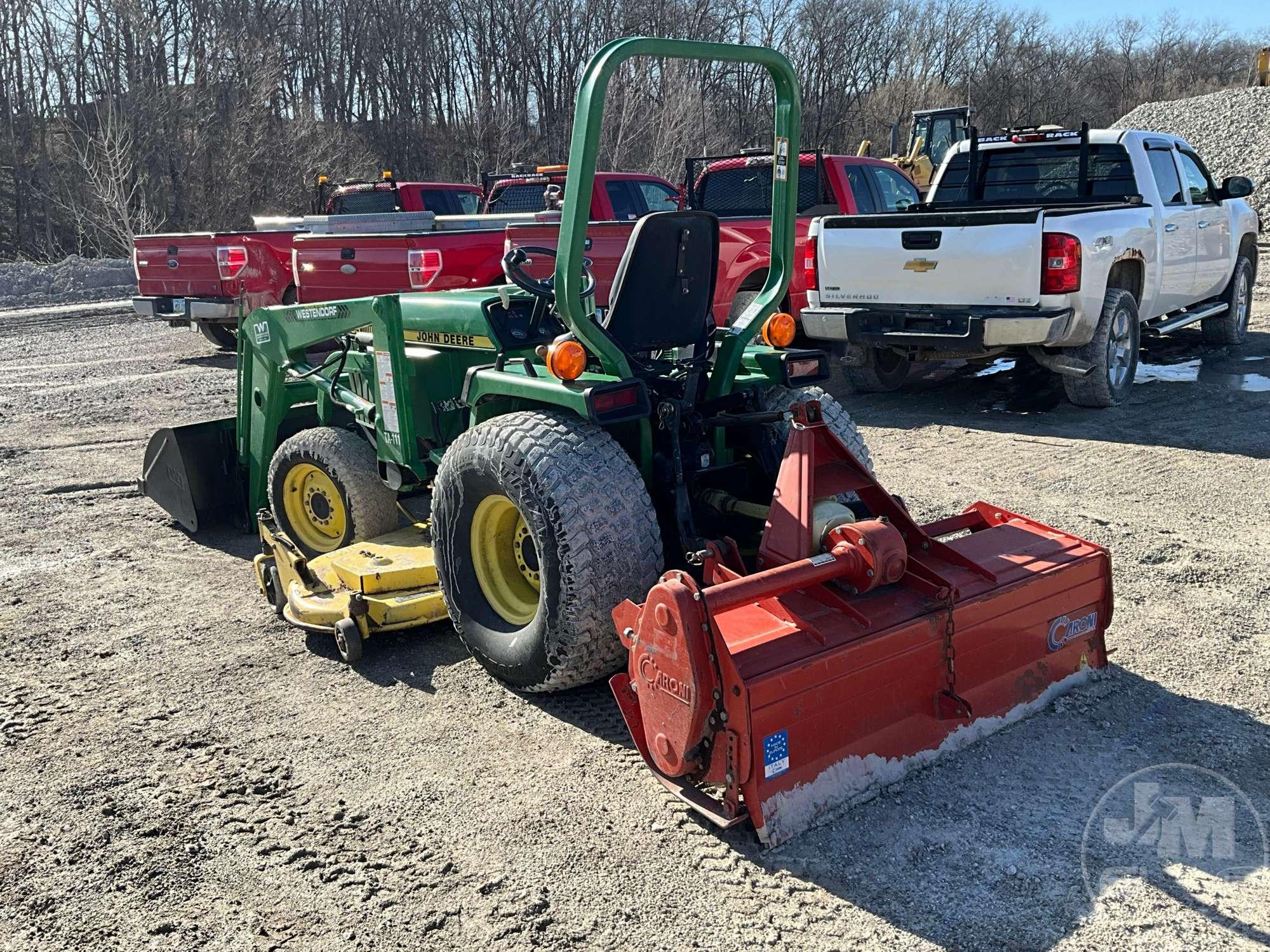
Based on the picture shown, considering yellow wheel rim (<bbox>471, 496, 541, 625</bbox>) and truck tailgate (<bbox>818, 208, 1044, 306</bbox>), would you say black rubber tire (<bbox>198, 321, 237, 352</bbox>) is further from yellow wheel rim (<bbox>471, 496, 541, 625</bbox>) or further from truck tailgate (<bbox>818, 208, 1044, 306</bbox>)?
yellow wheel rim (<bbox>471, 496, 541, 625</bbox>)

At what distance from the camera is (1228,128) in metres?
24.6

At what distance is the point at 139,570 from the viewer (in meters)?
5.65

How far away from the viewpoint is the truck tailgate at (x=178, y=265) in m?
12.5

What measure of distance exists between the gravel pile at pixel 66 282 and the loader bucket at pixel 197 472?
15.0 meters

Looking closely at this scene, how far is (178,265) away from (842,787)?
11658 mm

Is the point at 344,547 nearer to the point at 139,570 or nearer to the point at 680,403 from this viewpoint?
the point at 139,570

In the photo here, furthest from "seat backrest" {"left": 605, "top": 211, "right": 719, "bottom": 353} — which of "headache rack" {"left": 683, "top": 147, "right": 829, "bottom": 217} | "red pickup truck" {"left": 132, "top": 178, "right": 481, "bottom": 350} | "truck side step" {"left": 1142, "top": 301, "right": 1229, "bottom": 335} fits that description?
"red pickup truck" {"left": 132, "top": 178, "right": 481, "bottom": 350}

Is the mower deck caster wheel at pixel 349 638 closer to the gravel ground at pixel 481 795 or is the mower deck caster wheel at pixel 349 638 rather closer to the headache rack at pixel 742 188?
the gravel ground at pixel 481 795

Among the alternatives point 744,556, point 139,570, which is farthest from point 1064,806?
point 139,570

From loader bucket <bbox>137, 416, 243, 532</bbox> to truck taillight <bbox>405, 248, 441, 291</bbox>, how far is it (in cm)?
378

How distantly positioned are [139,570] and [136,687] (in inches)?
60.1

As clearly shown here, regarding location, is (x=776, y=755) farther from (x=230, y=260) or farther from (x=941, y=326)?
(x=230, y=260)

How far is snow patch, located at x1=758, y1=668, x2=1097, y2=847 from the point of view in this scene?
306cm

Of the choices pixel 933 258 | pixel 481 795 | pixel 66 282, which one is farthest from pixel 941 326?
pixel 66 282
